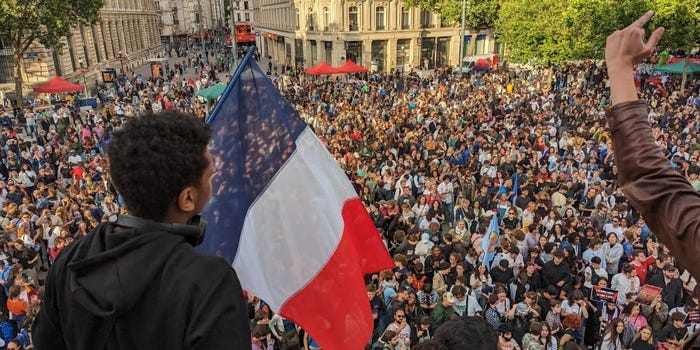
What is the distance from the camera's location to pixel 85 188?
43.5ft

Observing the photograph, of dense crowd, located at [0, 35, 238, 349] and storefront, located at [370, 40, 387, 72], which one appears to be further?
storefront, located at [370, 40, 387, 72]

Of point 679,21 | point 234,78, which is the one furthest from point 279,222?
point 679,21

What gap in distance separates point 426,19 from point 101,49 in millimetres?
32423

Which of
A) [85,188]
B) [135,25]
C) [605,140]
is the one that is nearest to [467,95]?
[605,140]

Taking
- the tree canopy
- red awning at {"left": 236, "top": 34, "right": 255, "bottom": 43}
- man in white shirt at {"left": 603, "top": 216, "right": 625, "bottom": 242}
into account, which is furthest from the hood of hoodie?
red awning at {"left": 236, "top": 34, "right": 255, "bottom": 43}

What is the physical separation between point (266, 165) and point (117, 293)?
8.85 feet

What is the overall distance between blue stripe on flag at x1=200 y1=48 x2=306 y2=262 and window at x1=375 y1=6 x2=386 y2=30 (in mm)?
44297

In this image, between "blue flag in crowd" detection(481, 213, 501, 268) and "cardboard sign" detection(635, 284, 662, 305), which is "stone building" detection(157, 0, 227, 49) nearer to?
"blue flag in crowd" detection(481, 213, 501, 268)

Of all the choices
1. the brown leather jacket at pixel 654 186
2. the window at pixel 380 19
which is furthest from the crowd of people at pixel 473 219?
the window at pixel 380 19

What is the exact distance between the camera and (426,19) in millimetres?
48250

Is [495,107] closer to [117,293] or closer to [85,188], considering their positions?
[85,188]

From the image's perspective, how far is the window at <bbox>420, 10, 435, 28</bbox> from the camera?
47938 millimetres

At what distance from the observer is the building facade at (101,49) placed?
35.9 metres

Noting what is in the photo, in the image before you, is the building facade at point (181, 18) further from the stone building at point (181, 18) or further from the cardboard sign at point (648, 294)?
the cardboard sign at point (648, 294)
